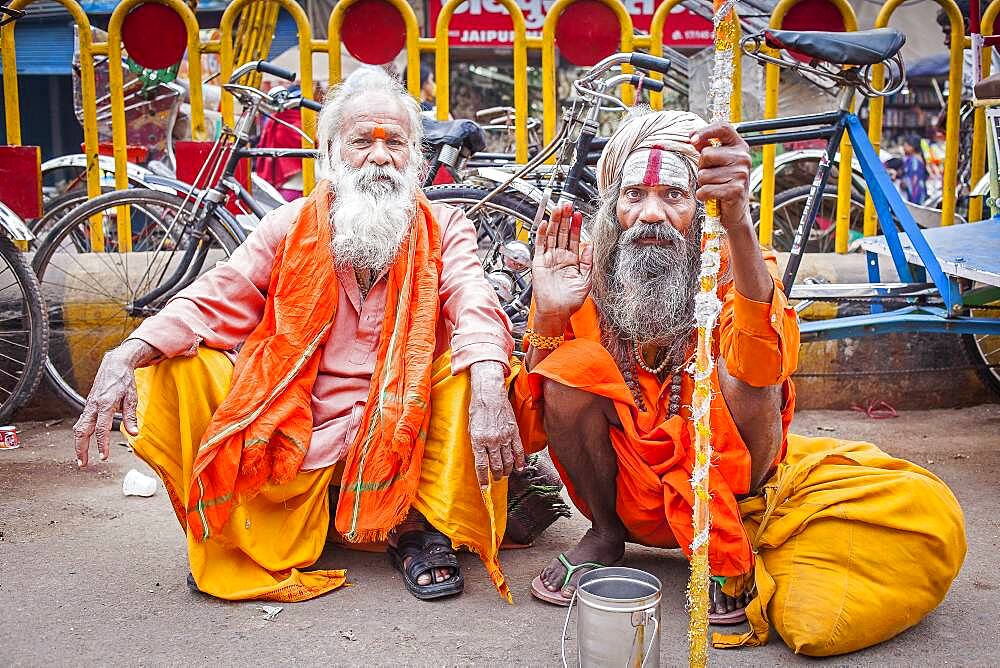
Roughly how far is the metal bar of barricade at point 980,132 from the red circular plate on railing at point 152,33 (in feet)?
13.1

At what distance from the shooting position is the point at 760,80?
31.0 feet

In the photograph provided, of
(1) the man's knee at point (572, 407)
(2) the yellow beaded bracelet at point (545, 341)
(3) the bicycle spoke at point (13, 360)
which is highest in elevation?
(2) the yellow beaded bracelet at point (545, 341)

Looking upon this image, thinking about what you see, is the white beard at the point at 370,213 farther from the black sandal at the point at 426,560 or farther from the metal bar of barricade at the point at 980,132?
the metal bar of barricade at the point at 980,132

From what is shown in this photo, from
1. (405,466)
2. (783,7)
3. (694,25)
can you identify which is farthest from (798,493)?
(694,25)

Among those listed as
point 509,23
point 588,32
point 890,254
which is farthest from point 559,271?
Answer: point 509,23

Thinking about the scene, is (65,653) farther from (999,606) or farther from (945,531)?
(999,606)

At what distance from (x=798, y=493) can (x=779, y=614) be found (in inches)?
13.7

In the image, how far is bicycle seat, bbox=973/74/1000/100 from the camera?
12.8 feet

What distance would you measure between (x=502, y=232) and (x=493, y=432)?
2.28 metres

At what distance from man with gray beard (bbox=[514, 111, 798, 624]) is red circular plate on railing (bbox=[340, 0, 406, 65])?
7.82 feet

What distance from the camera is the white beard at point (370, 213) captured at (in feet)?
9.96

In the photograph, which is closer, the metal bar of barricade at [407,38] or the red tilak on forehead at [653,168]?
the red tilak on forehead at [653,168]

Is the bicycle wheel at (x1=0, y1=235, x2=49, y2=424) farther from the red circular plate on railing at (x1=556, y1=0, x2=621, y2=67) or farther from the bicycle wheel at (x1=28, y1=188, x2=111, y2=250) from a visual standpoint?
the red circular plate on railing at (x1=556, y1=0, x2=621, y2=67)

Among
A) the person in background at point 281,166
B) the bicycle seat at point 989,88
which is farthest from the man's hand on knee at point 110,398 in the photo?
the person in background at point 281,166
